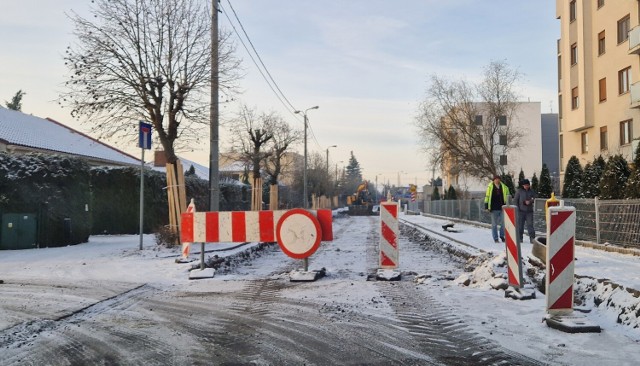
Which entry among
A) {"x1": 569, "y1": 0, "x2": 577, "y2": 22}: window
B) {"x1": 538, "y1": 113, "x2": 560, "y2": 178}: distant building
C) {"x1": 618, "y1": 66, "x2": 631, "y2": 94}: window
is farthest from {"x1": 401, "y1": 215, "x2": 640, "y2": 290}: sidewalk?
{"x1": 538, "y1": 113, "x2": 560, "y2": 178}: distant building

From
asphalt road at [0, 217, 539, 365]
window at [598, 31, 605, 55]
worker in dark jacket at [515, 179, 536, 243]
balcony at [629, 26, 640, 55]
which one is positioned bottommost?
asphalt road at [0, 217, 539, 365]

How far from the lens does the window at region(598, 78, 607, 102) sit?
3153cm

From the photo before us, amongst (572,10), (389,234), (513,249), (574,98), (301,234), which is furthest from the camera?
(574,98)

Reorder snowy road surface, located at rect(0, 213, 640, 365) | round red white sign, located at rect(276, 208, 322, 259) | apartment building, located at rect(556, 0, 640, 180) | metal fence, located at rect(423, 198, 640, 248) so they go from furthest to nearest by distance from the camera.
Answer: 1. apartment building, located at rect(556, 0, 640, 180)
2. metal fence, located at rect(423, 198, 640, 248)
3. round red white sign, located at rect(276, 208, 322, 259)
4. snowy road surface, located at rect(0, 213, 640, 365)

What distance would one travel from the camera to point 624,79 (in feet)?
96.6

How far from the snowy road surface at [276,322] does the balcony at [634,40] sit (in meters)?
22.6

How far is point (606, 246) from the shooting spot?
37.4 ft

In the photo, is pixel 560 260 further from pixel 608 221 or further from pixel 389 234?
pixel 608 221

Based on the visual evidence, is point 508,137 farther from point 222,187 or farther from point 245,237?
point 245,237

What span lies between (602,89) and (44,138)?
33.7 metres

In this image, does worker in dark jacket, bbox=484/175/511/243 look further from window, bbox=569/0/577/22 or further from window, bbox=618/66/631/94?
window, bbox=569/0/577/22

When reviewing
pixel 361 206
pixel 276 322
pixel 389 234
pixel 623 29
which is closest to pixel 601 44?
pixel 623 29

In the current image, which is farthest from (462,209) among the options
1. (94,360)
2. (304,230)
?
(94,360)

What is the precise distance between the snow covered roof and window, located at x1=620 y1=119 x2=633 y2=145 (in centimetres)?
2876
